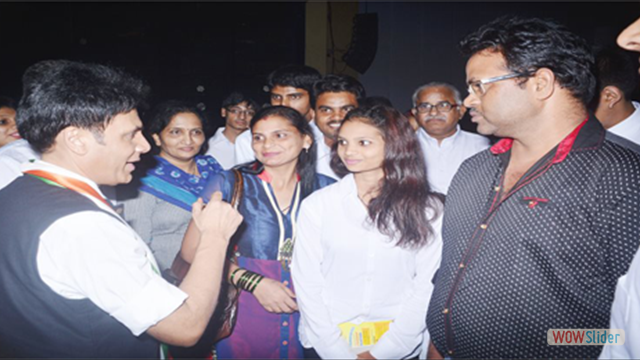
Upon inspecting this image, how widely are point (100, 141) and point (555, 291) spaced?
62.7 inches

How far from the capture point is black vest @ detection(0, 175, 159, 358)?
41.0 inches

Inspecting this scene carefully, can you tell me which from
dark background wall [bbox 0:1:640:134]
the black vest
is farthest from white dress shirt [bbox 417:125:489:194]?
dark background wall [bbox 0:1:640:134]

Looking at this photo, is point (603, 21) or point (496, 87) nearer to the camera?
point (496, 87)

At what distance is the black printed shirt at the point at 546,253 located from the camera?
3.87 feet

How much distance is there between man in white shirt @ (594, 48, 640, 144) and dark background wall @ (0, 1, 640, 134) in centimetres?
450

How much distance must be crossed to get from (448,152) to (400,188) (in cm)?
185

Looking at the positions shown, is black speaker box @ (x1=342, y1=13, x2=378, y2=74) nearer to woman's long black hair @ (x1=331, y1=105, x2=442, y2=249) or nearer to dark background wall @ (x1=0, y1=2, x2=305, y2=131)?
dark background wall @ (x1=0, y1=2, x2=305, y2=131)

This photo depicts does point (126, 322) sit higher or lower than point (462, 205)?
lower

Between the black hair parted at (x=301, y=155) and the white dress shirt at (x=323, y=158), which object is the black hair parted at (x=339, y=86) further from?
the black hair parted at (x=301, y=155)

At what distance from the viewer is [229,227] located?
54.7 inches

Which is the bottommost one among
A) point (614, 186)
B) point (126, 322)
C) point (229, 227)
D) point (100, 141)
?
point (126, 322)

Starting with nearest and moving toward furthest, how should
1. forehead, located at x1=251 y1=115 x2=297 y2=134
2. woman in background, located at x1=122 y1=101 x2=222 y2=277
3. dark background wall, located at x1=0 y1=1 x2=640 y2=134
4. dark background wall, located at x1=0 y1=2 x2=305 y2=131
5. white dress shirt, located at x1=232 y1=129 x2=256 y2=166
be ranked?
forehead, located at x1=251 y1=115 x2=297 y2=134 → woman in background, located at x1=122 y1=101 x2=222 y2=277 → white dress shirt, located at x1=232 y1=129 x2=256 y2=166 → dark background wall, located at x1=0 y1=2 x2=305 y2=131 → dark background wall, located at x1=0 y1=1 x2=640 y2=134

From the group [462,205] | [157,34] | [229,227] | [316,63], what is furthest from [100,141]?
[316,63]

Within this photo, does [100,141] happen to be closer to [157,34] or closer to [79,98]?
[79,98]
